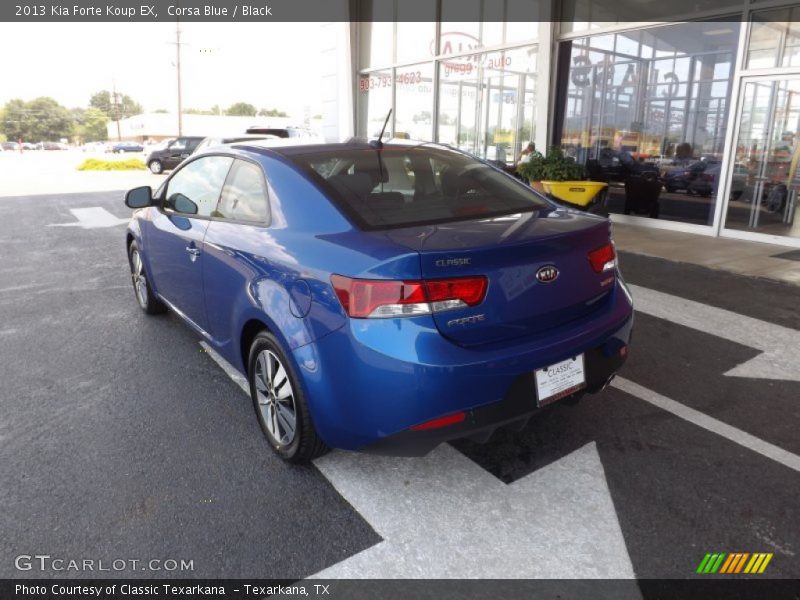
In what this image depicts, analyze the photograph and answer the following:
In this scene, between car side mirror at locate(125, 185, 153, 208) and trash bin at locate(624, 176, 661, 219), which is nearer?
car side mirror at locate(125, 185, 153, 208)

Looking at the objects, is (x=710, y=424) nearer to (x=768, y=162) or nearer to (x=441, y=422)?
(x=441, y=422)

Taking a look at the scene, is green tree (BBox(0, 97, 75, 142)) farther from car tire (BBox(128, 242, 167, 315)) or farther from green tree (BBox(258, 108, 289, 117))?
car tire (BBox(128, 242, 167, 315))

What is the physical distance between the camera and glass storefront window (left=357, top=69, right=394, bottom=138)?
1694 cm

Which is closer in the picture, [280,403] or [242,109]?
[280,403]

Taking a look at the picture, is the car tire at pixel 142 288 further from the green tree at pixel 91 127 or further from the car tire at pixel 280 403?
the green tree at pixel 91 127

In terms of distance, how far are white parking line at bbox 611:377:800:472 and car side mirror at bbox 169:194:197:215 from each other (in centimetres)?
290

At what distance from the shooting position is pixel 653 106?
1059 cm

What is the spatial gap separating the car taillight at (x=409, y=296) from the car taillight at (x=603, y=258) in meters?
0.70

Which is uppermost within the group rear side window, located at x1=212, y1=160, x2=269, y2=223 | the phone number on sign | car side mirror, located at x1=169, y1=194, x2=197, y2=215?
the phone number on sign

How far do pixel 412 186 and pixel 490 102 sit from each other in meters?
11.4

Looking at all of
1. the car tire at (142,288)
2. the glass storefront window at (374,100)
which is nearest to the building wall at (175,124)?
the glass storefront window at (374,100)

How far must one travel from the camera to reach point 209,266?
336cm

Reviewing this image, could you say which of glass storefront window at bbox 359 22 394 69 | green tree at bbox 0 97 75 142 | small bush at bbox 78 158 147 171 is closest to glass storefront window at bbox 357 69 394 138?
glass storefront window at bbox 359 22 394 69

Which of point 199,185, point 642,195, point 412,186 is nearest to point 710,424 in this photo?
point 412,186
